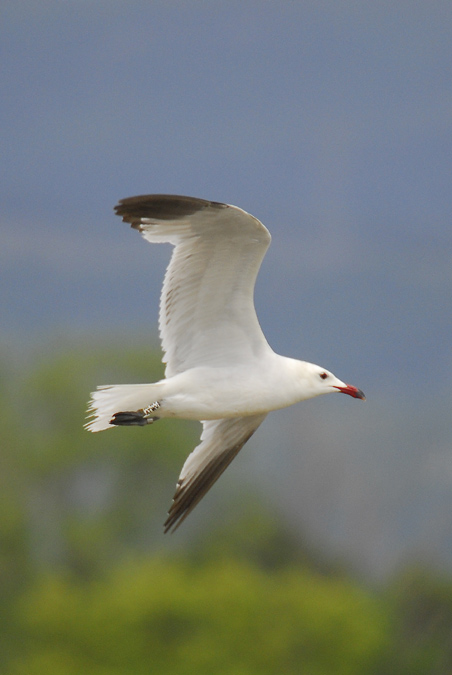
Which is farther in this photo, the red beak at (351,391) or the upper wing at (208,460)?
the upper wing at (208,460)

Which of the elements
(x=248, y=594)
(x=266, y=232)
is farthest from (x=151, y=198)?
(x=248, y=594)

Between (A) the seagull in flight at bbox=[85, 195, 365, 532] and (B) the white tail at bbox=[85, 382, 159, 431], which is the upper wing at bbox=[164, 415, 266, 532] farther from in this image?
(B) the white tail at bbox=[85, 382, 159, 431]

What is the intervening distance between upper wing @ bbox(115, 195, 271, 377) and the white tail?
0.18 m

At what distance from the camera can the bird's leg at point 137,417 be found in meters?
3.56

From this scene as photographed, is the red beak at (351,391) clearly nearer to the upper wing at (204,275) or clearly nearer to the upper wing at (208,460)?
the upper wing at (204,275)

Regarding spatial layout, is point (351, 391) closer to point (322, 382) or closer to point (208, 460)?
point (322, 382)

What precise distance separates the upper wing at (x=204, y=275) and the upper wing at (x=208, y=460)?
43cm

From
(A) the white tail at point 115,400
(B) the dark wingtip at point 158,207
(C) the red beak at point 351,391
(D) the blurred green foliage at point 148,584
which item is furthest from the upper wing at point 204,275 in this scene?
(D) the blurred green foliage at point 148,584

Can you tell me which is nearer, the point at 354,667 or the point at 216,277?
the point at 216,277

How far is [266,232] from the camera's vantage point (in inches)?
132

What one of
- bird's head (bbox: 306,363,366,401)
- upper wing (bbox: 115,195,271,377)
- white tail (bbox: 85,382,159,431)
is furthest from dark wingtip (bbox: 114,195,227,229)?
bird's head (bbox: 306,363,366,401)

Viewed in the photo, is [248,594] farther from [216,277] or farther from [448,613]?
[216,277]

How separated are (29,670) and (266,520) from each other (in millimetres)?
4540

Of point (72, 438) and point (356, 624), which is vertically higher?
point (72, 438)
